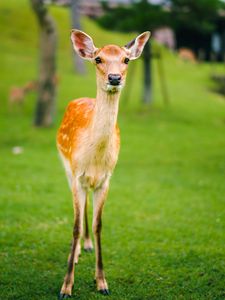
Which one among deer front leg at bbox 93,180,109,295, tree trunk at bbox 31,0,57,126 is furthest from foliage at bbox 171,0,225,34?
deer front leg at bbox 93,180,109,295

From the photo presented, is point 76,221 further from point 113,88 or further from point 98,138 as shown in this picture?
point 113,88

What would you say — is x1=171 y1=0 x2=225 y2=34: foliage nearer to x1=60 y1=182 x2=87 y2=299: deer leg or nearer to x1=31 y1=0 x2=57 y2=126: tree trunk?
x1=31 y1=0 x2=57 y2=126: tree trunk

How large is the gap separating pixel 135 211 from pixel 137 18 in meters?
9.28

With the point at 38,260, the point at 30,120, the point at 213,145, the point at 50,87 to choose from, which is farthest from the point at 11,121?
the point at 38,260

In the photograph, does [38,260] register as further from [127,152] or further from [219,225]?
[127,152]

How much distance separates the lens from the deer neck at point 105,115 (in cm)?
470

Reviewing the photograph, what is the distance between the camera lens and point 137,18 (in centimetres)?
1605

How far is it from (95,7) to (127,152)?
2591cm

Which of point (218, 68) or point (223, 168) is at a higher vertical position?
point (223, 168)

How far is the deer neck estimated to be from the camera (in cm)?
470

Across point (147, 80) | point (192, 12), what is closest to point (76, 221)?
point (192, 12)

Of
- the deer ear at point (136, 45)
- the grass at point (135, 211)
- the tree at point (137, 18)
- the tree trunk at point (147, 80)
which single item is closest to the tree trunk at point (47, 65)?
the grass at point (135, 211)

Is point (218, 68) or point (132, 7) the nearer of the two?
point (132, 7)

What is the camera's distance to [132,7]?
1648cm
